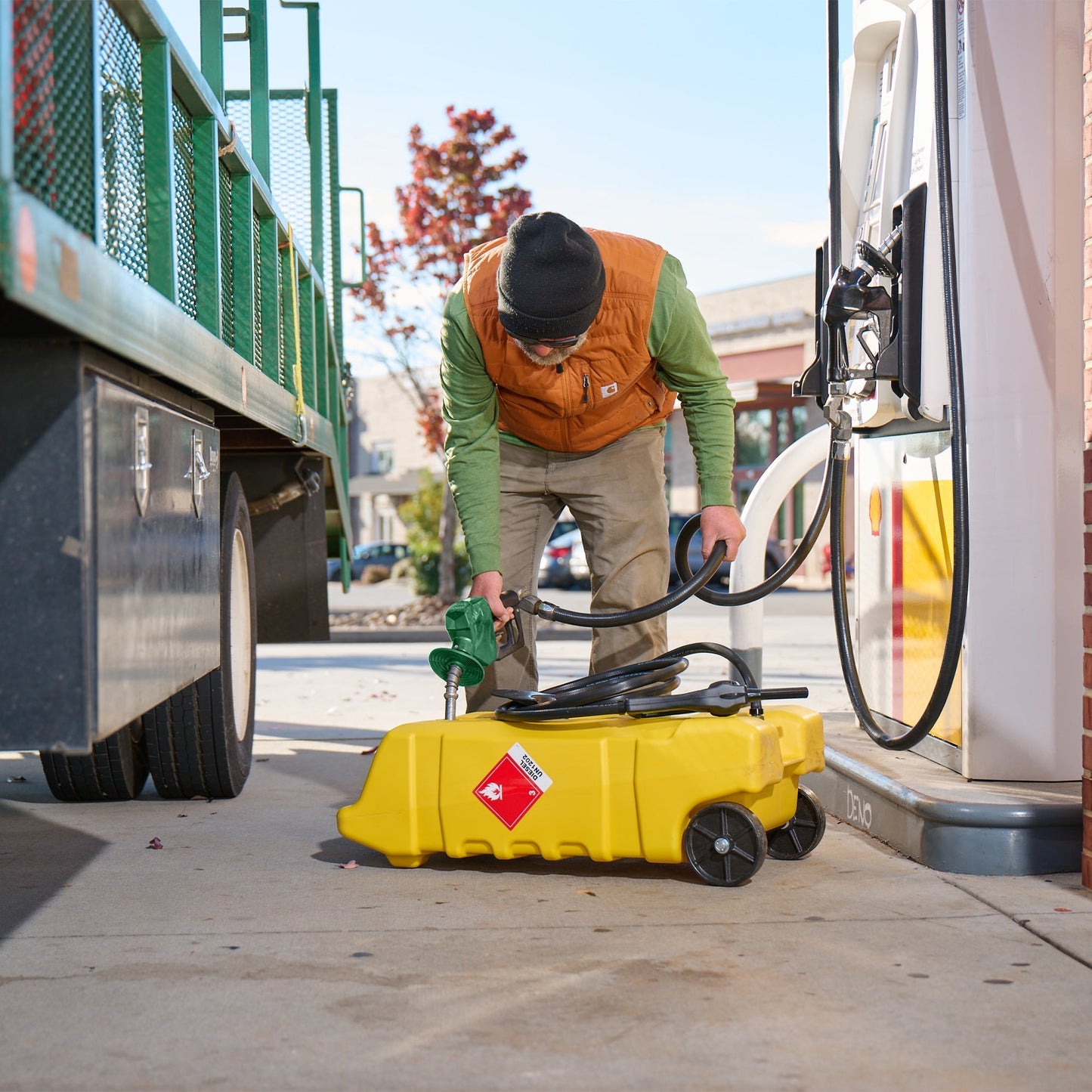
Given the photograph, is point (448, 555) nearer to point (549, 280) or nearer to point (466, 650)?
point (466, 650)

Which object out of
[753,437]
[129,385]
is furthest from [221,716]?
[753,437]

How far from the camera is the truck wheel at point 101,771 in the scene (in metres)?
4.30

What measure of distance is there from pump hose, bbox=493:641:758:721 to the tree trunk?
13.2 m

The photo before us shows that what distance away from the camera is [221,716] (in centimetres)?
420

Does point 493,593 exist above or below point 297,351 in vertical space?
below

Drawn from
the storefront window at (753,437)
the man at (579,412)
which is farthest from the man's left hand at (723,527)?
the storefront window at (753,437)

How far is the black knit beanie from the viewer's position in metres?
3.28

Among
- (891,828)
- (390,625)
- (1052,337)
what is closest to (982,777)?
(891,828)

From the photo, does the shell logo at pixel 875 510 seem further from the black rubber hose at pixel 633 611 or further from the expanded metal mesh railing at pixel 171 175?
the expanded metal mesh railing at pixel 171 175

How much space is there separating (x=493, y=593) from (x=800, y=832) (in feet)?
3.44

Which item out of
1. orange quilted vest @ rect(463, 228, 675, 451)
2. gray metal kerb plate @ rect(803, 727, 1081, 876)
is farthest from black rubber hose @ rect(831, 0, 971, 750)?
orange quilted vest @ rect(463, 228, 675, 451)

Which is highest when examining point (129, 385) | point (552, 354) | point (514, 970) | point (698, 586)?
point (552, 354)

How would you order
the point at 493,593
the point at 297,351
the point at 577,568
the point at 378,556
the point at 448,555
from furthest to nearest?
the point at 378,556 < the point at 577,568 < the point at 448,555 < the point at 297,351 < the point at 493,593

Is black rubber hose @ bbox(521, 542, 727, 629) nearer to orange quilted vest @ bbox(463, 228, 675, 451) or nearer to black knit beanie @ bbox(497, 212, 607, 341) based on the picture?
orange quilted vest @ bbox(463, 228, 675, 451)
